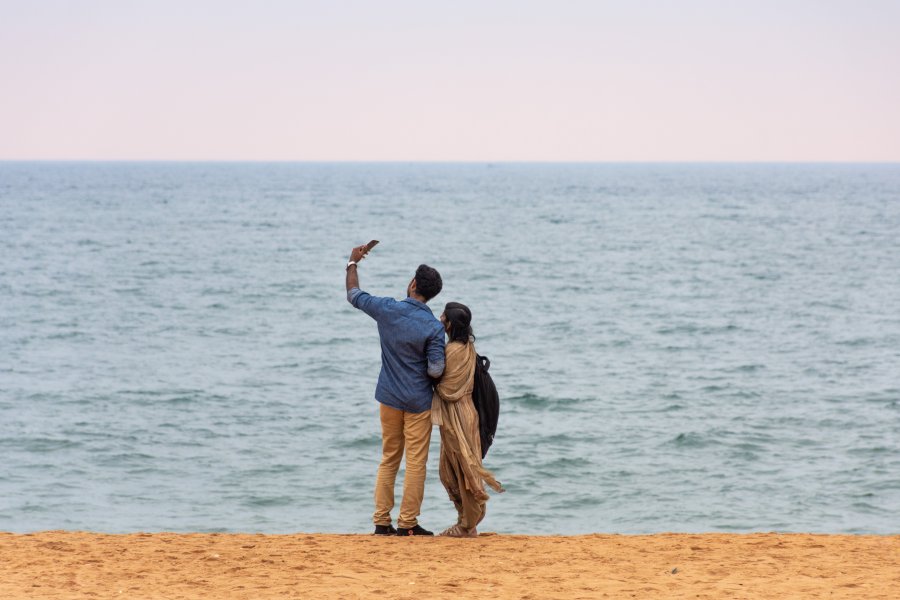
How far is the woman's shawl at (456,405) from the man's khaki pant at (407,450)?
0.12 m

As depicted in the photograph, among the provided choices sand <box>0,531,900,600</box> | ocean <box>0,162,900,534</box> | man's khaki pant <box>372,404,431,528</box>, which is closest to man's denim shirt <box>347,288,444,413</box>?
man's khaki pant <box>372,404,431,528</box>

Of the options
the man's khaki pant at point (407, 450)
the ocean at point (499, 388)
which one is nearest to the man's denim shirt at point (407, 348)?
the man's khaki pant at point (407, 450)

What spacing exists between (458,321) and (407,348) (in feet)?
1.36

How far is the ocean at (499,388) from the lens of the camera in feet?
45.5

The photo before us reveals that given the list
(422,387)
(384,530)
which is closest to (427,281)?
(422,387)

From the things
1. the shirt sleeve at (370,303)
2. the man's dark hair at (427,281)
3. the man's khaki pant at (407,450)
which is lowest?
the man's khaki pant at (407,450)

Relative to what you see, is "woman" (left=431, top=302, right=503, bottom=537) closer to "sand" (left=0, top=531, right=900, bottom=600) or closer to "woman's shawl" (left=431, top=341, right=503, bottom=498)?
"woman's shawl" (left=431, top=341, right=503, bottom=498)

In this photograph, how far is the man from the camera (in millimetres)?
7660

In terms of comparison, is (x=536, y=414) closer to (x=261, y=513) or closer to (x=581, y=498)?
(x=581, y=498)

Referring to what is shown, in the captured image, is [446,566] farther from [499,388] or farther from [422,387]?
[499,388]

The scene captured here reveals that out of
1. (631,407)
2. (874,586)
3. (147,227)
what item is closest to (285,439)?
(631,407)

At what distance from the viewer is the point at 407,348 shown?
25.3 feet

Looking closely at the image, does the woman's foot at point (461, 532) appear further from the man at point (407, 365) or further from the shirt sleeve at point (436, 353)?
the shirt sleeve at point (436, 353)

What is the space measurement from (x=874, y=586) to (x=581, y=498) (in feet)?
24.2
